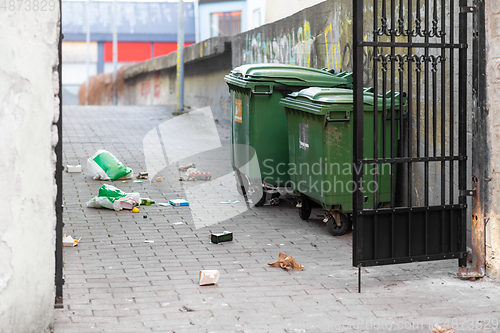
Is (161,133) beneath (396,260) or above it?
above

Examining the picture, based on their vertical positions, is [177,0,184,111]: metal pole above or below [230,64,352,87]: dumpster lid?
above

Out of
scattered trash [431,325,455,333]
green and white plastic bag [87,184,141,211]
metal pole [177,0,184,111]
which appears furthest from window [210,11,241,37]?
scattered trash [431,325,455,333]

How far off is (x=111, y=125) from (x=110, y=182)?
618cm

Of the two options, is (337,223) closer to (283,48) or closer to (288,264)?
(288,264)

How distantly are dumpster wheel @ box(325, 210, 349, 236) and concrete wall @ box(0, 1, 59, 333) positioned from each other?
324 cm

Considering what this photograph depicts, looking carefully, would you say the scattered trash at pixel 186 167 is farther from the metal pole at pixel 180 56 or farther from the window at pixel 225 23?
the window at pixel 225 23

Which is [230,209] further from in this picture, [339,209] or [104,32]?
[104,32]

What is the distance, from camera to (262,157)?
23.6 feet

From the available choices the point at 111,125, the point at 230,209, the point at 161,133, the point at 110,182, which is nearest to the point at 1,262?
the point at 230,209

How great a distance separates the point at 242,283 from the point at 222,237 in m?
1.17

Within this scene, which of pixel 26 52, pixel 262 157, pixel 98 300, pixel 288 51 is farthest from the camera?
pixel 288 51

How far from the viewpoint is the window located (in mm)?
39438

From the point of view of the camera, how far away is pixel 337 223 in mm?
6301

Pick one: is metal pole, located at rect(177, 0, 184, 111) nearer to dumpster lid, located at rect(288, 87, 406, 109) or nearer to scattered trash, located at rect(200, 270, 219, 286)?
dumpster lid, located at rect(288, 87, 406, 109)
